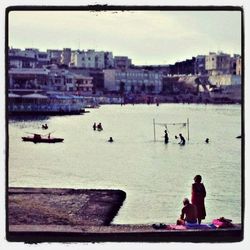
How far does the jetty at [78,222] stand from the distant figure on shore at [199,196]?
2.6 inches

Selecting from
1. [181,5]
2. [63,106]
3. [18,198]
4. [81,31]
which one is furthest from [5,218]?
[181,5]

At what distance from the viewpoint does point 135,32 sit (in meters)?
4.19

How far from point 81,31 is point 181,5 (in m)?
0.39

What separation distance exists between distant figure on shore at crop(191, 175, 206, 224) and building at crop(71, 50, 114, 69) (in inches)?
21.8

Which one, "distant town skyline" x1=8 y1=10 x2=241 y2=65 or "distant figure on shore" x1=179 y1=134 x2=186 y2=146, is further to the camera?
"distant figure on shore" x1=179 y1=134 x2=186 y2=146

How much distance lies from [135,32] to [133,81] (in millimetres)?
208

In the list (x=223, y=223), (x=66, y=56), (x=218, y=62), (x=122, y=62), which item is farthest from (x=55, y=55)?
(x=223, y=223)

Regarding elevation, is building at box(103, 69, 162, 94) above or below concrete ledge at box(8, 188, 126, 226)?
above

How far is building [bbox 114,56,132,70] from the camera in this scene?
4.21 m

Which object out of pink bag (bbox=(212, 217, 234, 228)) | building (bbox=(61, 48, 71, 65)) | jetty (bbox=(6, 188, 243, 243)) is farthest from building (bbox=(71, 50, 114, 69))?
pink bag (bbox=(212, 217, 234, 228))

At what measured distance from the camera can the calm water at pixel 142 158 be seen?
420 centimetres

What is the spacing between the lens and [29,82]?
4.21 m

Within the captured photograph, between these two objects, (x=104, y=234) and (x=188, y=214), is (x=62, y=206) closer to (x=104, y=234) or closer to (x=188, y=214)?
(x=104, y=234)

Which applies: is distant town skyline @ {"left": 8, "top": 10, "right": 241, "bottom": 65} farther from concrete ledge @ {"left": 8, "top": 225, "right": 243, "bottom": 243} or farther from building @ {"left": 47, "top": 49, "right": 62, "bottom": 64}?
concrete ledge @ {"left": 8, "top": 225, "right": 243, "bottom": 243}
